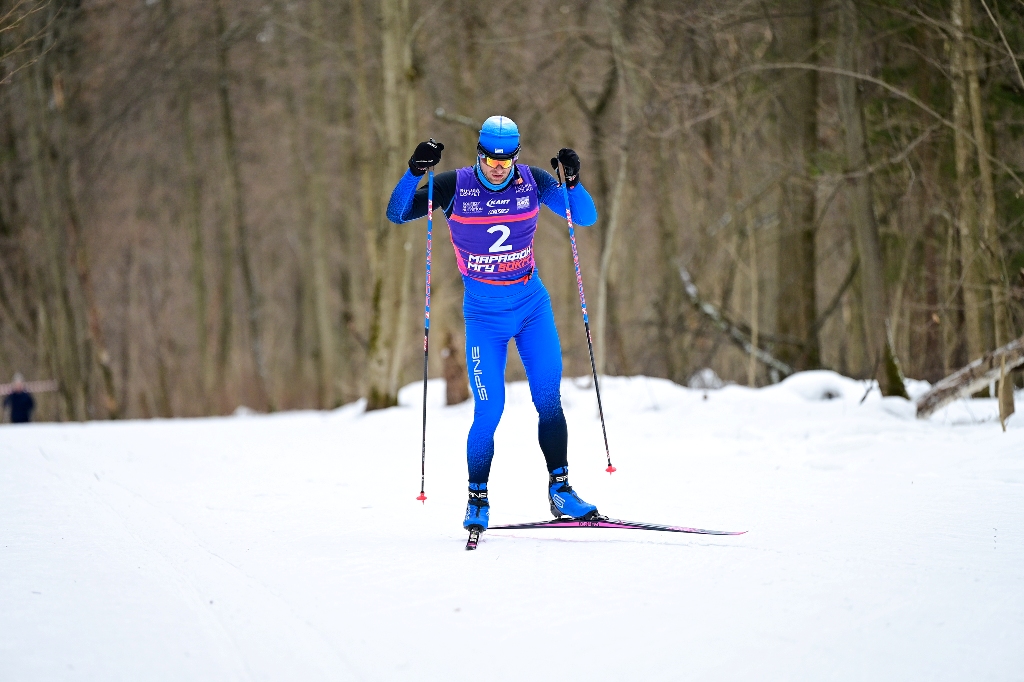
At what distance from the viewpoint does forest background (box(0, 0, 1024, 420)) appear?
1025 cm

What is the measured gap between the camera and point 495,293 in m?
5.14

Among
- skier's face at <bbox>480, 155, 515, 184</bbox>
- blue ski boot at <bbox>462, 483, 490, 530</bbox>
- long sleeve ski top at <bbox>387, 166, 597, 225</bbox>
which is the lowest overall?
blue ski boot at <bbox>462, 483, 490, 530</bbox>

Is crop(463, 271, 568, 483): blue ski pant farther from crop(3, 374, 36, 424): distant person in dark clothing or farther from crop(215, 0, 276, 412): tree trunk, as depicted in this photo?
crop(215, 0, 276, 412): tree trunk

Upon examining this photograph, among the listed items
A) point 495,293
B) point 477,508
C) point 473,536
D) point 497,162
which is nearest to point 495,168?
point 497,162

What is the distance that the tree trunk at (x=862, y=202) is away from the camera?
9680 mm

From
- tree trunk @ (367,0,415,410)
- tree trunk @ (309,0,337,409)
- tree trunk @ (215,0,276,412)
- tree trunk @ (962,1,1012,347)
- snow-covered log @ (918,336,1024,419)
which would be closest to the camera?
snow-covered log @ (918,336,1024,419)

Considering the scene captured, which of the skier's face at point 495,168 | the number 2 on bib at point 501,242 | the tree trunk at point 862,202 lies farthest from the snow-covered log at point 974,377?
the skier's face at point 495,168

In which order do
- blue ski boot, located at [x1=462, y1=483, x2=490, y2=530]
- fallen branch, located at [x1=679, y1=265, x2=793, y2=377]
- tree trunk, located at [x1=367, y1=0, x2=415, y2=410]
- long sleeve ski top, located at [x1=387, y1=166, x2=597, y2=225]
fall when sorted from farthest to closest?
tree trunk, located at [x1=367, y1=0, x2=415, y2=410] → fallen branch, located at [x1=679, y1=265, x2=793, y2=377] → long sleeve ski top, located at [x1=387, y1=166, x2=597, y2=225] → blue ski boot, located at [x1=462, y1=483, x2=490, y2=530]

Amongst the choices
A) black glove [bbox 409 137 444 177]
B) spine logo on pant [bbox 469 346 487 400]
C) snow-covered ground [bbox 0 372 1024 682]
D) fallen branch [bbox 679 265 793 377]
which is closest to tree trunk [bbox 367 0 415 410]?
fallen branch [bbox 679 265 793 377]

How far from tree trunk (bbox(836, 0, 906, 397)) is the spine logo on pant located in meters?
5.87

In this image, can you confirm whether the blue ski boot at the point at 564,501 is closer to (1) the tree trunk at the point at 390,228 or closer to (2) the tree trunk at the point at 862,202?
(2) the tree trunk at the point at 862,202

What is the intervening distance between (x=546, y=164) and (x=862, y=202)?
1348 cm

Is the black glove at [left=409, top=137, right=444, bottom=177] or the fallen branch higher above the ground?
the black glove at [left=409, top=137, right=444, bottom=177]

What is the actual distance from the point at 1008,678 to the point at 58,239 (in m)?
20.3
